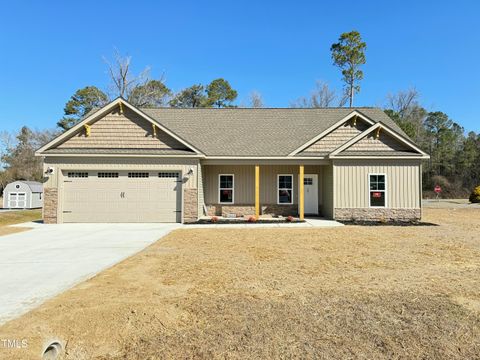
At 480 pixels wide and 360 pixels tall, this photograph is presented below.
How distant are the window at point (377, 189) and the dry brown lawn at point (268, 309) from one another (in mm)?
6949

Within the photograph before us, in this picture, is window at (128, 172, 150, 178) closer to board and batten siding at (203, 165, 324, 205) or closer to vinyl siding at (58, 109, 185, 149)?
vinyl siding at (58, 109, 185, 149)

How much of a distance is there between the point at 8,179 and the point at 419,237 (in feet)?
154

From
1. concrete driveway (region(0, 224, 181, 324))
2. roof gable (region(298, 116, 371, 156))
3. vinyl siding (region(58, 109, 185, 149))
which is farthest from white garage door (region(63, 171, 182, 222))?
roof gable (region(298, 116, 371, 156))

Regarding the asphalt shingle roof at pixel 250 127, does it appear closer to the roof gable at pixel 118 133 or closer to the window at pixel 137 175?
the roof gable at pixel 118 133

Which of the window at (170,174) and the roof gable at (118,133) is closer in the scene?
the window at (170,174)

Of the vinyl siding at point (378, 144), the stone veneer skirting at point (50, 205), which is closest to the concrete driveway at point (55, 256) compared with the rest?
the stone veneer skirting at point (50, 205)

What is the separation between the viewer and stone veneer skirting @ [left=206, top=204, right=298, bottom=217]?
1653 centimetres

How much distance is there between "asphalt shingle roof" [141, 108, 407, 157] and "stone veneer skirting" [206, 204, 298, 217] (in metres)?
2.88

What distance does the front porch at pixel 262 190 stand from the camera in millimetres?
16609

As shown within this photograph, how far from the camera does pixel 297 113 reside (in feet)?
66.0

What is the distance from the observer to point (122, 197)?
1458 centimetres

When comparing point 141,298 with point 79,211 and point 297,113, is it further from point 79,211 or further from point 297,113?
point 297,113

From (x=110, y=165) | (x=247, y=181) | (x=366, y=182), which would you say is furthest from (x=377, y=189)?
(x=110, y=165)

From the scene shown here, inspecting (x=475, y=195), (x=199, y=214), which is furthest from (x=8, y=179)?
(x=475, y=195)
